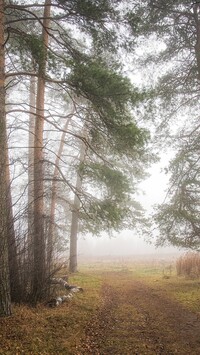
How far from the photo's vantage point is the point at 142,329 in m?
5.54

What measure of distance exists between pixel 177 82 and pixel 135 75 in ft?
5.32

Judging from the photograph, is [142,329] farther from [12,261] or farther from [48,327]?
[12,261]

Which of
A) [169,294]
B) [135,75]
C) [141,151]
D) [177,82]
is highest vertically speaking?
[135,75]

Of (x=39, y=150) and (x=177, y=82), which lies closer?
(x=39, y=150)

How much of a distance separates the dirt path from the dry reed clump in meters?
4.48

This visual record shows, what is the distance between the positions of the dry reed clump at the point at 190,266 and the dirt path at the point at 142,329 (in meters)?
4.48

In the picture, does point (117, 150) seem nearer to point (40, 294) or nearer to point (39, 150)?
point (39, 150)

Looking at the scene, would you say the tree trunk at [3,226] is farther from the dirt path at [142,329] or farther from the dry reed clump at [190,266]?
the dry reed clump at [190,266]

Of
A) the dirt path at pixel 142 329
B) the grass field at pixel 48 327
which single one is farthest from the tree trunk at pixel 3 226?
the dirt path at pixel 142 329

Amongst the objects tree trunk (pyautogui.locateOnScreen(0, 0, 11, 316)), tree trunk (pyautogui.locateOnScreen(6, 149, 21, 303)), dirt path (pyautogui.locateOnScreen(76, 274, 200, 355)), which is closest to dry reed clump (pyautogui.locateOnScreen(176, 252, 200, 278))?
dirt path (pyautogui.locateOnScreen(76, 274, 200, 355))

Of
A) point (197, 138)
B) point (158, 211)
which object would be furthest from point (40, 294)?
point (197, 138)

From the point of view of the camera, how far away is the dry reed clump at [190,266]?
12090mm

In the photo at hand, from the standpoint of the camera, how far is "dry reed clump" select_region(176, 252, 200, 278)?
1209 cm

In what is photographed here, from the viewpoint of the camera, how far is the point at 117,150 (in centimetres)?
695
